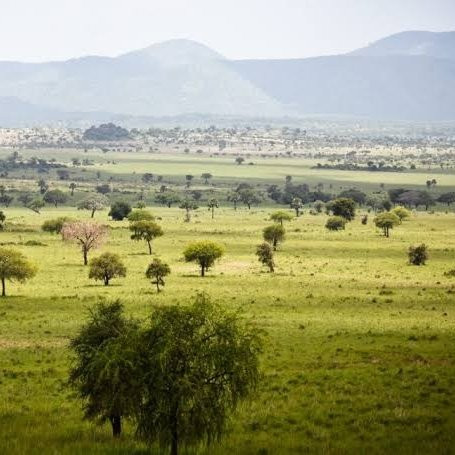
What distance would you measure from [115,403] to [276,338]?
27684mm

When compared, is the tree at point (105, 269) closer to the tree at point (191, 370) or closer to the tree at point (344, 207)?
the tree at point (191, 370)

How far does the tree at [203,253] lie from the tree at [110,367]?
59972mm

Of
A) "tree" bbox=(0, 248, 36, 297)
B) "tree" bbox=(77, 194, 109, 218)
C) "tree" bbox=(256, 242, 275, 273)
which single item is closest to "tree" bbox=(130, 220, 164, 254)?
Result: "tree" bbox=(256, 242, 275, 273)

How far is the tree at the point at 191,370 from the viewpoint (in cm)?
2641

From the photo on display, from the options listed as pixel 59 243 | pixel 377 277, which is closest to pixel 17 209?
pixel 59 243

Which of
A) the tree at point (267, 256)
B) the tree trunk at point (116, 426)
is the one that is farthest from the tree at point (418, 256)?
the tree trunk at point (116, 426)

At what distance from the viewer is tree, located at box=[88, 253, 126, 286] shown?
3273 inches

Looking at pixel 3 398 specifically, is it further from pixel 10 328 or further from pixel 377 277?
pixel 377 277

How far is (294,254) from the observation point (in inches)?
4510

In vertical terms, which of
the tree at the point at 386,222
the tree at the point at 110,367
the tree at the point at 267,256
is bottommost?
the tree at the point at 386,222

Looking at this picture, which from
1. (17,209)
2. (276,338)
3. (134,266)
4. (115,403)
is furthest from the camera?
(17,209)

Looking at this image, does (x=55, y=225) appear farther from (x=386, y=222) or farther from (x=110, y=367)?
(x=110, y=367)

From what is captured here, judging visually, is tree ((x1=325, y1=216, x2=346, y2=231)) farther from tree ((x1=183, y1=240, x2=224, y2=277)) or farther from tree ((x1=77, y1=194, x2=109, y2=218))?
tree ((x1=77, y1=194, x2=109, y2=218))

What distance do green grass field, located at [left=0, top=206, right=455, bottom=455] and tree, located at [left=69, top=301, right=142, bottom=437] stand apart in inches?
73.7
